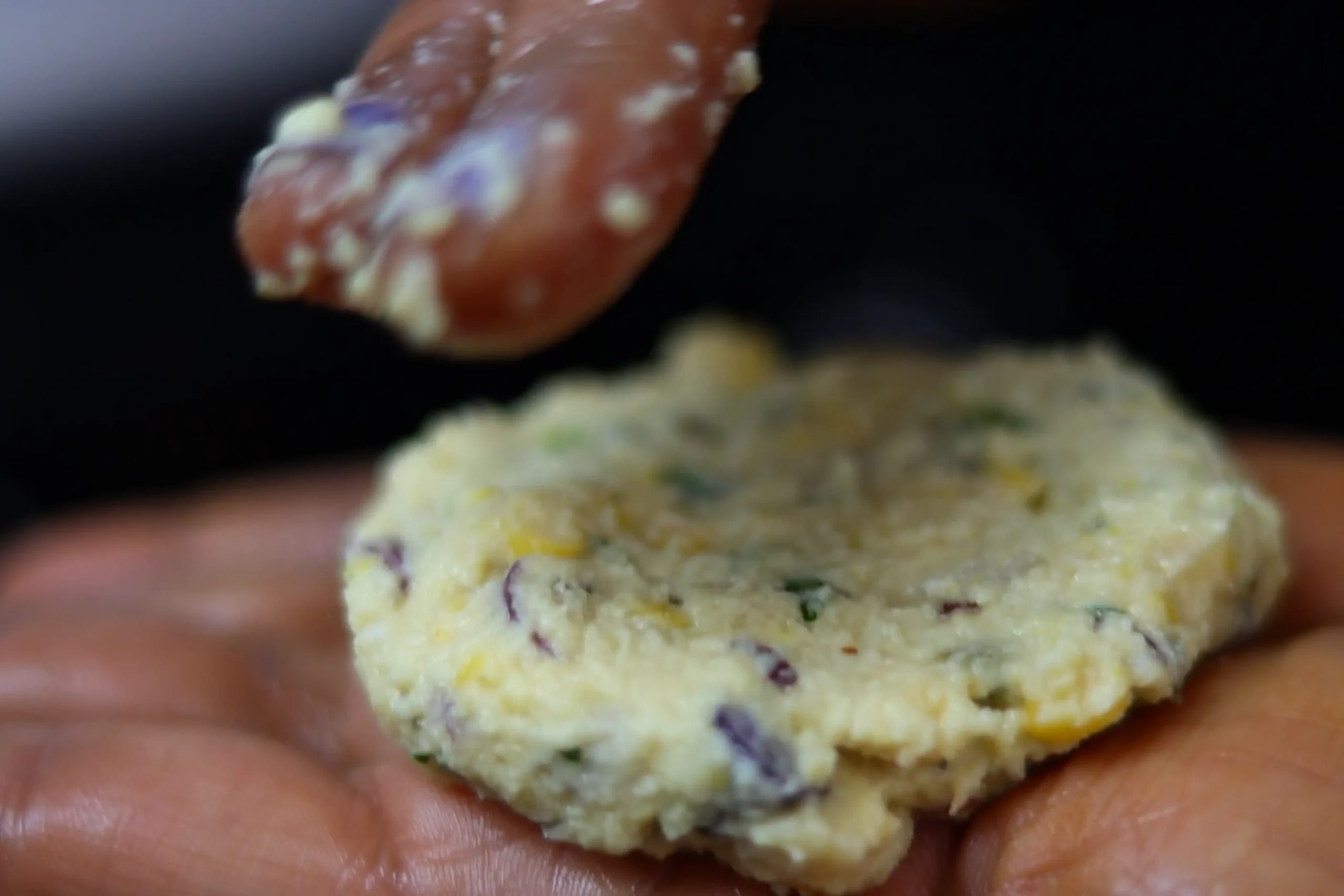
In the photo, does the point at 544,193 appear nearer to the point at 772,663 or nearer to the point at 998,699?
the point at 772,663

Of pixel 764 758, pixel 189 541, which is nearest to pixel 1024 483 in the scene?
pixel 764 758

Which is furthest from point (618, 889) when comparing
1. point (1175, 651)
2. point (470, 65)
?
point (470, 65)

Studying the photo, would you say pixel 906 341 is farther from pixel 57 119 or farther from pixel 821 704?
pixel 57 119

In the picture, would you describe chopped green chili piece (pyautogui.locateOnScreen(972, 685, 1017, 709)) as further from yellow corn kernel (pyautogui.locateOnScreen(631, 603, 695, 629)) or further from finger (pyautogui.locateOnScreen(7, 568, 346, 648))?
finger (pyautogui.locateOnScreen(7, 568, 346, 648))

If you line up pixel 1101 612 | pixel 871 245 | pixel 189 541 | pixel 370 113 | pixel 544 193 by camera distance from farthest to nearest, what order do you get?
pixel 871 245 → pixel 189 541 → pixel 1101 612 → pixel 370 113 → pixel 544 193

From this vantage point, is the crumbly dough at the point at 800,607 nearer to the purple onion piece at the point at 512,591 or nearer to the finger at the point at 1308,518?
the purple onion piece at the point at 512,591
